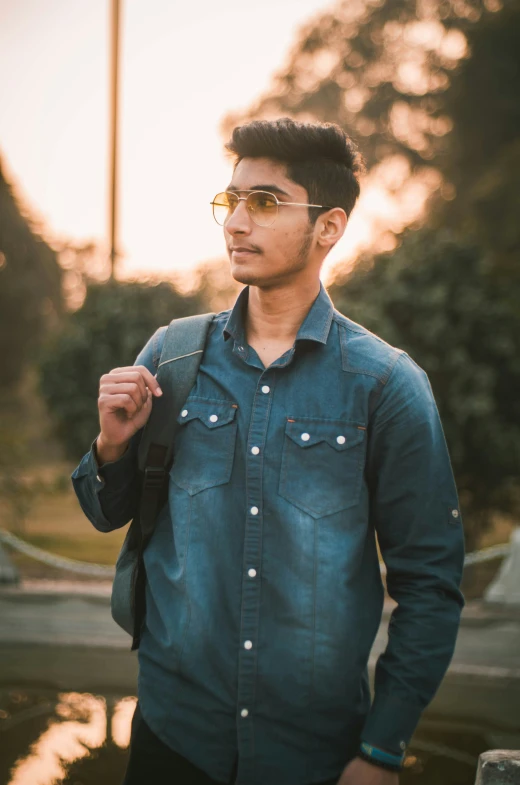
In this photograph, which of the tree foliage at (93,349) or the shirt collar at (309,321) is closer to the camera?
the shirt collar at (309,321)

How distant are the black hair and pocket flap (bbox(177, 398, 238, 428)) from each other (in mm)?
550

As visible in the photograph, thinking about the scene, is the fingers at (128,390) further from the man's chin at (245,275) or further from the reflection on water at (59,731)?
the reflection on water at (59,731)

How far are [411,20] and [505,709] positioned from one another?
20.7 m

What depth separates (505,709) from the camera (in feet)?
16.4

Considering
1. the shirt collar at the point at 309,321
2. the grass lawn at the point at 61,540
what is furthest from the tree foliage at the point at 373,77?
the shirt collar at the point at 309,321

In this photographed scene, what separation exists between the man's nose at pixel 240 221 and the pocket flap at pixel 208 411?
44cm

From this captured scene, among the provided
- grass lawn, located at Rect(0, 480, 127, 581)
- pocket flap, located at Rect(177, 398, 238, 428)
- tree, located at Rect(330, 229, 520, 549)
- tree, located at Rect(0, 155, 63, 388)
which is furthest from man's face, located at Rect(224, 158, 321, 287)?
tree, located at Rect(0, 155, 63, 388)

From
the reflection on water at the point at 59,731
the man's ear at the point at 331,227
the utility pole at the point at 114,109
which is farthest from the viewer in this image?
the utility pole at the point at 114,109

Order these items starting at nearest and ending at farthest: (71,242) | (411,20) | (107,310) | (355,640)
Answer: (355,640)
(107,310)
(411,20)
(71,242)

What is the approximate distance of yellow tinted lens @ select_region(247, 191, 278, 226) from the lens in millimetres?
2139

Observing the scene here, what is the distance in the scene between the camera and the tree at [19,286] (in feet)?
110

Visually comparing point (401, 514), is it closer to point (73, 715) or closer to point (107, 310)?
point (73, 715)

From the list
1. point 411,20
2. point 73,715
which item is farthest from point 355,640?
point 411,20

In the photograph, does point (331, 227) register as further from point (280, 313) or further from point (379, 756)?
point (379, 756)
